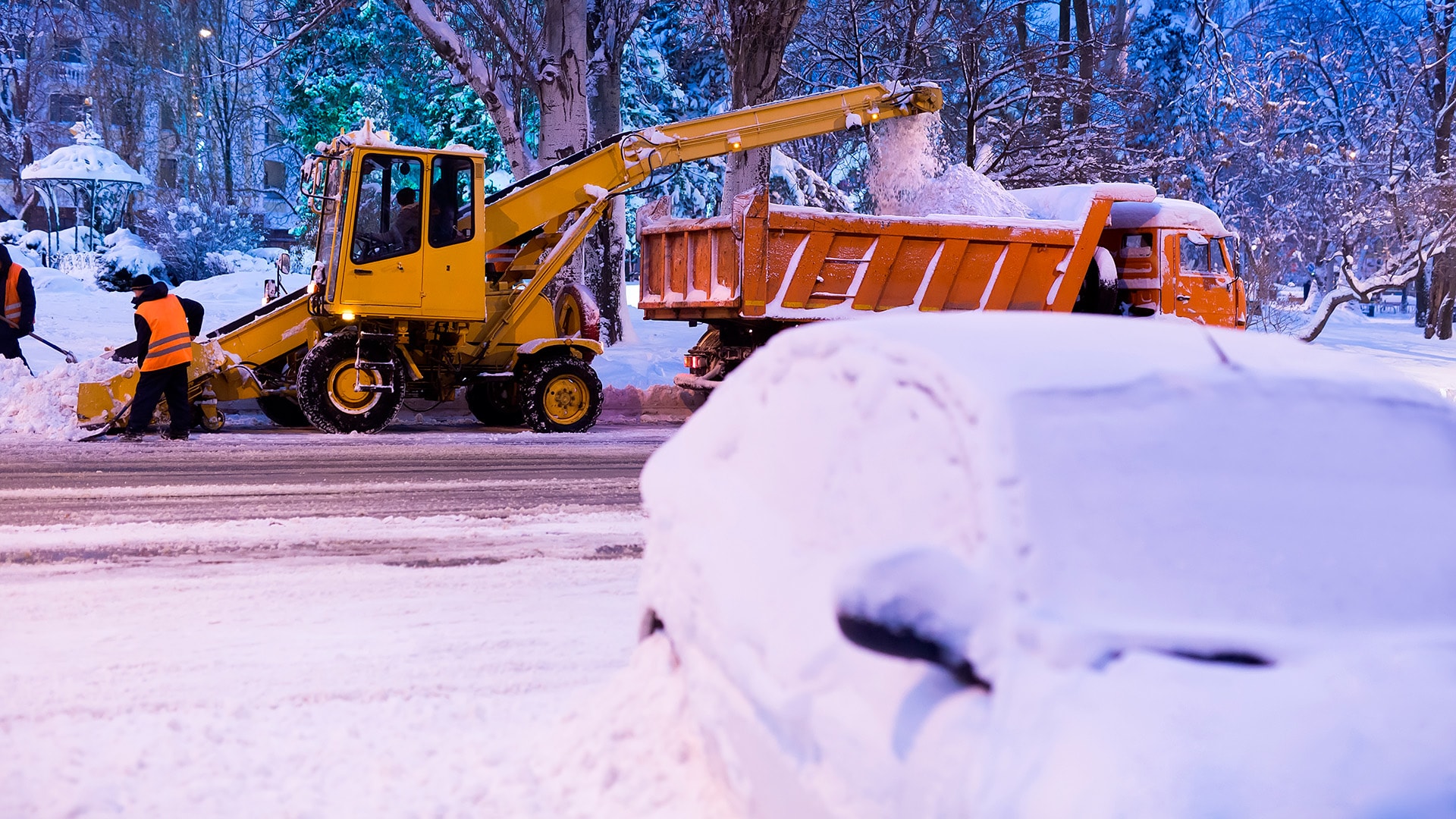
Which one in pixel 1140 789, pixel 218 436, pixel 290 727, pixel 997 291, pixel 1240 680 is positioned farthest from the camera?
pixel 997 291

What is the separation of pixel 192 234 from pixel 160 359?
1941 cm

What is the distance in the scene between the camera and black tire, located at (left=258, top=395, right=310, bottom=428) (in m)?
13.3

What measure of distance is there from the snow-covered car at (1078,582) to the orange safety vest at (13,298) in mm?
12985

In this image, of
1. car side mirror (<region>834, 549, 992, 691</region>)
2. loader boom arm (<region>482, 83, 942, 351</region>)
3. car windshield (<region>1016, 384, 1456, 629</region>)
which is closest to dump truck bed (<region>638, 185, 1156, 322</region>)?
loader boom arm (<region>482, 83, 942, 351</region>)

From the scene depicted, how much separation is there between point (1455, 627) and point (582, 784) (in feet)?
7.24

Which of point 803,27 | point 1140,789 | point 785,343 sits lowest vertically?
point 1140,789

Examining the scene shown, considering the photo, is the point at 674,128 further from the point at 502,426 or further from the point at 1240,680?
the point at 1240,680

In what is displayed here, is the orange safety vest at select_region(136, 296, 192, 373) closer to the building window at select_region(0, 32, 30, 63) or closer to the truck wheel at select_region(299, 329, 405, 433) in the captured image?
the truck wheel at select_region(299, 329, 405, 433)

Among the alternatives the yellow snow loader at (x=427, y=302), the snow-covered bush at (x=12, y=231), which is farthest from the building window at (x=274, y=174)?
the yellow snow loader at (x=427, y=302)

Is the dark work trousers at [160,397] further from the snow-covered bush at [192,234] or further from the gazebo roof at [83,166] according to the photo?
the gazebo roof at [83,166]

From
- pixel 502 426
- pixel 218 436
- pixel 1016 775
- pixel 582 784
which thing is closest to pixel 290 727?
pixel 582 784

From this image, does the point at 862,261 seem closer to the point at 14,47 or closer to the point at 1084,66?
the point at 1084,66

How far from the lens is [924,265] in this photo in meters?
13.4

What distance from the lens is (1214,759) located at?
2.04m
